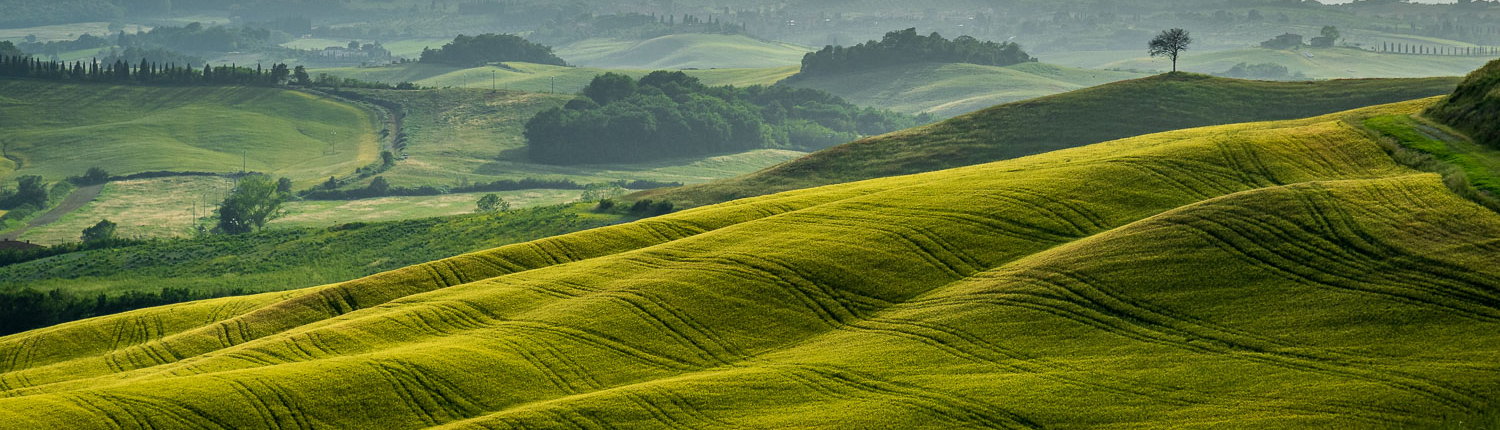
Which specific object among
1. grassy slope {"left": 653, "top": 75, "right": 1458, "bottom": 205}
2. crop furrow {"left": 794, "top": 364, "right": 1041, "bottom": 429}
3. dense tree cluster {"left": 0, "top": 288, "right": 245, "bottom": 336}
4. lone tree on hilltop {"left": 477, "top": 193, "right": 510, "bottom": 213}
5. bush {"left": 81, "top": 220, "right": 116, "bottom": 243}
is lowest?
bush {"left": 81, "top": 220, "right": 116, "bottom": 243}

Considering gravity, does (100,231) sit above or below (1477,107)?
below

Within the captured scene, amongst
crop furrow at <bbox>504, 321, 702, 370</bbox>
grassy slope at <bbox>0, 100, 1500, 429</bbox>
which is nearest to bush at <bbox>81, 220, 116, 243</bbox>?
grassy slope at <bbox>0, 100, 1500, 429</bbox>

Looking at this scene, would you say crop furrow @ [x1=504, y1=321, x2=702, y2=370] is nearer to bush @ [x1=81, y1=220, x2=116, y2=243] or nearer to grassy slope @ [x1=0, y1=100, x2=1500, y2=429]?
grassy slope @ [x1=0, y1=100, x2=1500, y2=429]

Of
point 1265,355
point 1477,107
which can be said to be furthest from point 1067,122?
point 1265,355

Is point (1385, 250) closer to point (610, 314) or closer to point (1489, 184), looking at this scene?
point (1489, 184)

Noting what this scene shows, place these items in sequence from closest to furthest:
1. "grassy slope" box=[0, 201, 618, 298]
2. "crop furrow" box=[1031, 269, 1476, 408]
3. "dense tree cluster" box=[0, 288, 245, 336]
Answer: "crop furrow" box=[1031, 269, 1476, 408] → "dense tree cluster" box=[0, 288, 245, 336] → "grassy slope" box=[0, 201, 618, 298]

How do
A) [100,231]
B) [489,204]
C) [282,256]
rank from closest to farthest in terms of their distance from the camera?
[282,256] → [100,231] → [489,204]

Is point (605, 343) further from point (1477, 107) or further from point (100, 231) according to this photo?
point (100, 231)

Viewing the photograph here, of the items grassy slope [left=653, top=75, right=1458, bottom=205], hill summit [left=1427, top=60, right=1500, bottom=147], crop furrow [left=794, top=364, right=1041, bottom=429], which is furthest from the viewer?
grassy slope [left=653, top=75, right=1458, bottom=205]
